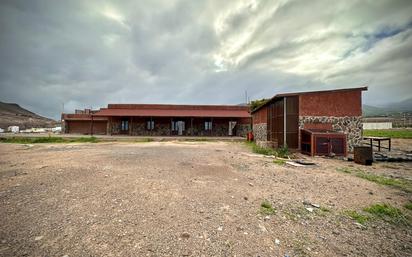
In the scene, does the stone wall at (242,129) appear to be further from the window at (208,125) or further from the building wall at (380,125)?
the building wall at (380,125)

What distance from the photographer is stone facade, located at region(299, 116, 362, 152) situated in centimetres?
1367

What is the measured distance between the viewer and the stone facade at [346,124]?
13672 mm

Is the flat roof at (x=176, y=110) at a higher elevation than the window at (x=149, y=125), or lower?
higher

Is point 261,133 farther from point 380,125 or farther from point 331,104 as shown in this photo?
point 380,125

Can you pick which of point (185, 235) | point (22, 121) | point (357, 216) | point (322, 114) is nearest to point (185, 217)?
point (185, 235)

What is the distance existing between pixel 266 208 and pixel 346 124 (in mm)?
13264

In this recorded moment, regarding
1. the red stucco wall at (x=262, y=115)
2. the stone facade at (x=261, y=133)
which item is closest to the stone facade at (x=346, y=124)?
the stone facade at (x=261, y=133)

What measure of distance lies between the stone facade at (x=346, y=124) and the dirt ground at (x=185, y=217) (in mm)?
8262

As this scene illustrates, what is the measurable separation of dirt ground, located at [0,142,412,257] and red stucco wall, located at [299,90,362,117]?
8.59 metres

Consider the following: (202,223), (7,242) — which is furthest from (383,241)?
(7,242)

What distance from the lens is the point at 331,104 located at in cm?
1386

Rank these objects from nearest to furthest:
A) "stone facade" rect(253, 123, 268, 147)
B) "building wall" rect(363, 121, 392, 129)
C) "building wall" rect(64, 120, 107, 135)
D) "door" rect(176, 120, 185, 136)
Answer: "stone facade" rect(253, 123, 268, 147)
"door" rect(176, 120, 185, 136)
"building wall" rect(64, 120, 107, 135)
"building wall" rect(363, 121, 392, 129)

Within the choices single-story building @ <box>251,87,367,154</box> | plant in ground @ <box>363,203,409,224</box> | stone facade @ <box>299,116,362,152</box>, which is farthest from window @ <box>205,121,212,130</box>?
plant in ground @ <box>363,203,409,224</box>

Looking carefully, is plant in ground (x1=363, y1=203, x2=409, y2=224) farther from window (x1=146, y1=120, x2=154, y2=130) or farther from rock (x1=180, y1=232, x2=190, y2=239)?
window (x1=146, y1=120, x2=154, y2=130)
